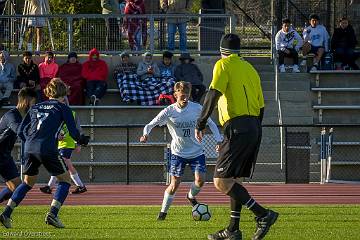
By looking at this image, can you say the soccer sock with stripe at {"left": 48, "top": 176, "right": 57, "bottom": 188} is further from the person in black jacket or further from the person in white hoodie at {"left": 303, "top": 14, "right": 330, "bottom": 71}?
the person in black jacket

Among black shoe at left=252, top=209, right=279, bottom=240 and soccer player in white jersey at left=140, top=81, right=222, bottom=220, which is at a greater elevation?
soccer player in white jersey at left=140, top=81, right=222, bottom=220

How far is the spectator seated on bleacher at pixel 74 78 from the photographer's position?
24719 mm

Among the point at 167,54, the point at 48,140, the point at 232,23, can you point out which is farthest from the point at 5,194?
the point at 232,23

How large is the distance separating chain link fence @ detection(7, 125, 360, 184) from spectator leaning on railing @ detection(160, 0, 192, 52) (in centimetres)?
279

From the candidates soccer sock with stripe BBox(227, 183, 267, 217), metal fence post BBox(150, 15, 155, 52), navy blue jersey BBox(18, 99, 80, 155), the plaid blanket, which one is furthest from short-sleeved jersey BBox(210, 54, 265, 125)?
metal fence post BBox(150, 15, 155, 52)

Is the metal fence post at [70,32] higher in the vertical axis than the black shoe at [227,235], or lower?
higher

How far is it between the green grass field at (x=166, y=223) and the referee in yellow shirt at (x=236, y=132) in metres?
0.66

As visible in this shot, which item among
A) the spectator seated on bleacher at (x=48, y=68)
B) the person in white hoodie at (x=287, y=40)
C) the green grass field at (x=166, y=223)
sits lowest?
the green grass field at (x=166, y=223)

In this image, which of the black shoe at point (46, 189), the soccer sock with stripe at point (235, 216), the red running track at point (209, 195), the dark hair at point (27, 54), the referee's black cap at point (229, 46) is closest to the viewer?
the soccer sock with stripe at point (235, 216)

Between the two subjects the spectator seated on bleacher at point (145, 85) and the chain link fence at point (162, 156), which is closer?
the chain link fence at point (162, 156)

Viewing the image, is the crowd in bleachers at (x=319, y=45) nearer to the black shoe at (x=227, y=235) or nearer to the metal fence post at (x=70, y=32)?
the metal fence post at (x=70, y=32)

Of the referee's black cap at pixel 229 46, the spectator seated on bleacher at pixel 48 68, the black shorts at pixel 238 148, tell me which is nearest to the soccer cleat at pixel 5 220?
the black shorts at pixel 238 148

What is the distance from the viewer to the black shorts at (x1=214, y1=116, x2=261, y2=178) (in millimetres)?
12016

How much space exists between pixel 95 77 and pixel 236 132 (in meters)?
13.1
